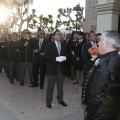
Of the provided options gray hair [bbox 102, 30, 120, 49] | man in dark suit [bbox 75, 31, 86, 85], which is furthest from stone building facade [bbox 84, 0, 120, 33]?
gray hair [bbox 102, 30, 120, 49]

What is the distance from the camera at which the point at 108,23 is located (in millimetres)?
10156

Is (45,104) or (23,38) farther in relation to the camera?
(23,38)

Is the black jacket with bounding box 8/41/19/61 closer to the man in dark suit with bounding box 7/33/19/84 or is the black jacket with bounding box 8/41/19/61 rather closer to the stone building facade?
the man in dark suit with bounding box 7/33/19/84

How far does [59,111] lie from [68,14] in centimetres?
4643

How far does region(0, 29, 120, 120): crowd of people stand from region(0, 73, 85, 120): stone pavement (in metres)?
0.30

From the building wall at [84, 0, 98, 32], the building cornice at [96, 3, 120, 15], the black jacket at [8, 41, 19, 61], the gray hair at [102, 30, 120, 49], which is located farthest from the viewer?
the building wall at [84, 0, 98, 32]

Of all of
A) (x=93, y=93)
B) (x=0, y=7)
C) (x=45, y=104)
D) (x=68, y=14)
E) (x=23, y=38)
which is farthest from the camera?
(x=68, y=14)

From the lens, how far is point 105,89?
2.47m

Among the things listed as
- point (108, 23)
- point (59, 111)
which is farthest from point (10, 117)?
point (108, 23)

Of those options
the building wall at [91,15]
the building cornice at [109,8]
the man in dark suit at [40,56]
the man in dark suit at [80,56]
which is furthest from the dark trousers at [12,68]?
the building wall at [91,15]

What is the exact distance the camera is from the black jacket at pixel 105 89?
2.47m

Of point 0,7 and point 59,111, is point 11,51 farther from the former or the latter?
point 59,111

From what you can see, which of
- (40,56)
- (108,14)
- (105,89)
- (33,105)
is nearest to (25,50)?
(40,56)

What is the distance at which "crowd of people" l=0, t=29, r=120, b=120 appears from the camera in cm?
250
